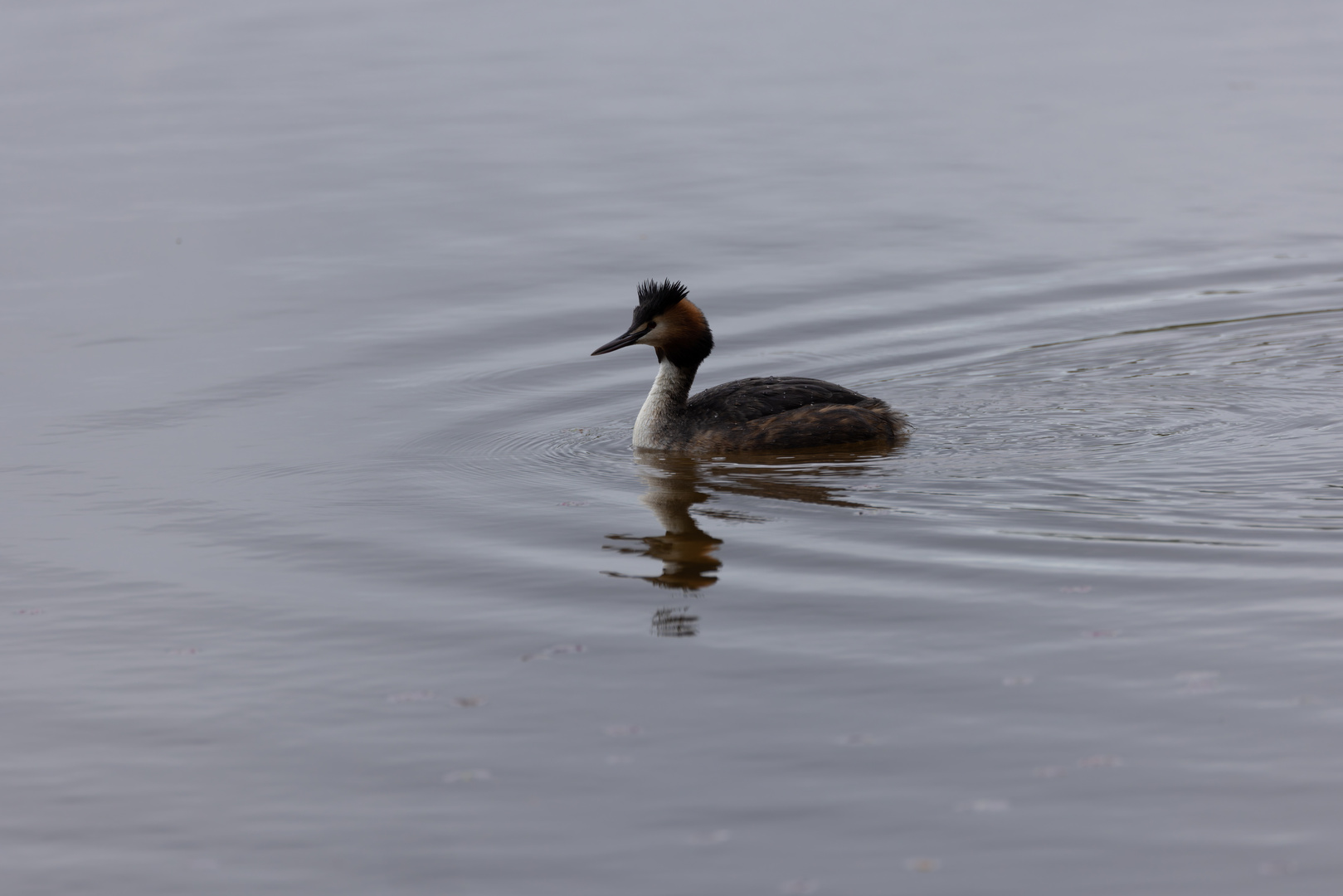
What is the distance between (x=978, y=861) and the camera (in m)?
5.68

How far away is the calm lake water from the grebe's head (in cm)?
79

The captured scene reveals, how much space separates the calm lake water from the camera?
20.0ft

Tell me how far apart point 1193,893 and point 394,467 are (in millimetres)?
6732

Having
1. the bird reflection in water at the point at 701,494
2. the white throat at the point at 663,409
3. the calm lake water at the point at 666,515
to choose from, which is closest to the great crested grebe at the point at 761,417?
the white throat at the point at 663,409

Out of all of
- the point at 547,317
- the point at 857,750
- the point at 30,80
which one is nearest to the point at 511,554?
the point at 857,750

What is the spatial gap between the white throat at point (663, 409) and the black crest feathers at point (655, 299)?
36 centimetres

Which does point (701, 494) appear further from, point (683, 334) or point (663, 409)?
point (683, 334)

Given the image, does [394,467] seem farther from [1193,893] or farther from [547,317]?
[1193,893]

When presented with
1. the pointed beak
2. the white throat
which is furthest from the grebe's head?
the white throat

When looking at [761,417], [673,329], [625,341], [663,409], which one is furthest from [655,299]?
[761,417]

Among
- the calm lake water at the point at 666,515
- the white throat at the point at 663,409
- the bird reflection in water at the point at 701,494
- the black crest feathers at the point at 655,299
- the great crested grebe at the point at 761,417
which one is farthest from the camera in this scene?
the black crest feathers at the point at 655,299

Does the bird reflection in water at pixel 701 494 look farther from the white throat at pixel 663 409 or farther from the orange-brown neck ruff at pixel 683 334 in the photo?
the orange-brown neck ruff at pixel 683 334

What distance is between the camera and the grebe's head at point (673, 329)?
11.7m

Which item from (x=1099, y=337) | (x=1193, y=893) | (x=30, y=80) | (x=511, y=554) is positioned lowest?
(x=1193, y=893)
